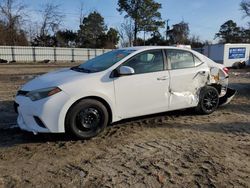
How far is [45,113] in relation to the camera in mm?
4531

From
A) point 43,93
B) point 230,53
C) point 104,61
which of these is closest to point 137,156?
point 43,93

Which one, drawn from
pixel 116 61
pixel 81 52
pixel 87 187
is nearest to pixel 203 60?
pixel 116 61

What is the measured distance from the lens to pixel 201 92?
6.42m

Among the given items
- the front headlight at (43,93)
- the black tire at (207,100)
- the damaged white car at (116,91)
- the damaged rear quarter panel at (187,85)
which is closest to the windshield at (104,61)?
the damaged white car at (116,91)

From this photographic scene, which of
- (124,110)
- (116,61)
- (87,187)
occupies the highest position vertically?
(116,61)

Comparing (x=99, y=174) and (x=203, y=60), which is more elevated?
(x=203, y=60)

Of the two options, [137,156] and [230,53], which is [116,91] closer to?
[137,156]

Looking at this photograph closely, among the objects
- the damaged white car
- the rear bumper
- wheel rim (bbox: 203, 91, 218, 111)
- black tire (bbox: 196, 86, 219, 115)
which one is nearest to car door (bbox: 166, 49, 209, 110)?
the damaged white car

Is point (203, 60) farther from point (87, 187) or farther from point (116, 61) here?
point (87, 187)

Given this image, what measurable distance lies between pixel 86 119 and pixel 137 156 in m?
1.17

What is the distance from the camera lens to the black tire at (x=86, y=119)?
4738mm

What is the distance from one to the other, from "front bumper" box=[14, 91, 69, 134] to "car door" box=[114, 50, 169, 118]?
108cm

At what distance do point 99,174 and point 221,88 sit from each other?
4.31m

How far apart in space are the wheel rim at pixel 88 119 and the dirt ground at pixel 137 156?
0.75 ft
